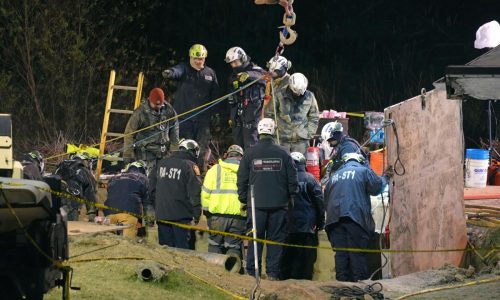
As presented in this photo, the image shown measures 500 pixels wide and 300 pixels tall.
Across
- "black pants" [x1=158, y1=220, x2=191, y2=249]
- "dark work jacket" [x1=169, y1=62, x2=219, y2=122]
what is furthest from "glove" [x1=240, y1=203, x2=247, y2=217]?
"dark work jacket" [x1=169, y1=62, x2=219, y2=122]

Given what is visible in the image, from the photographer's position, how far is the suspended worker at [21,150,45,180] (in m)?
18.9

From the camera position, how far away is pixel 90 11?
3083cm

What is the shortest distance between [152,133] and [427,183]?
678 centimetres

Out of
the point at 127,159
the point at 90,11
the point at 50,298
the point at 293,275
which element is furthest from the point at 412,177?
the point at 90,11

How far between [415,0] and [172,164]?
2097 cm

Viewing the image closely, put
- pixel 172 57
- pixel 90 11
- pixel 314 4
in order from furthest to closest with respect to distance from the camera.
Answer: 1. pixel 314 4
2. pixel 172 57
3. pixel 90 11

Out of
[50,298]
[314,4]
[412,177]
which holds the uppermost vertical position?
[314,4]

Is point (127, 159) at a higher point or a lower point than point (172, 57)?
lower

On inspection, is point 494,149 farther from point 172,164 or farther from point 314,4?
point 314,4

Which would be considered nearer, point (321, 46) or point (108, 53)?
point (108, 53)

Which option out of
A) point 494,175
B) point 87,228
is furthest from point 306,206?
point 494,175

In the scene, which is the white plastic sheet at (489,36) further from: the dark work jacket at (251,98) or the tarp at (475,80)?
the tarp at (475,80)

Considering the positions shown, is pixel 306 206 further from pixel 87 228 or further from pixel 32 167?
pixel 32 167

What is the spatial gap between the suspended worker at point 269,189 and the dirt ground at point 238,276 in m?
1.02
